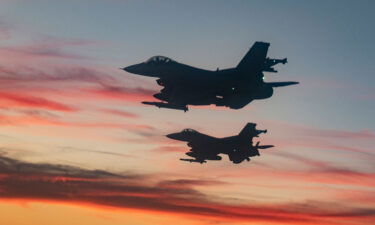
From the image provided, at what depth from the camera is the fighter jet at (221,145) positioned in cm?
9025

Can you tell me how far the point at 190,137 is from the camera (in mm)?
96750

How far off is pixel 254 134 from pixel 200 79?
1216 inches

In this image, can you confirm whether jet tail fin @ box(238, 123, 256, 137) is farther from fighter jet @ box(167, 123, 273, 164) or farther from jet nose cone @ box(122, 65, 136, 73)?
jet nose cone @ box(122, 65, 136, 73)

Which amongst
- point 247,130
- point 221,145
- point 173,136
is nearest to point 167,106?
point 221,145

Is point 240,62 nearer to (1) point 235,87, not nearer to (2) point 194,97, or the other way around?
(1) point 235,87

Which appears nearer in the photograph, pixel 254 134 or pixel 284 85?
pixel 284 85

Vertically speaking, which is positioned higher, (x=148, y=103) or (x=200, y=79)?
(x=200, y=79)

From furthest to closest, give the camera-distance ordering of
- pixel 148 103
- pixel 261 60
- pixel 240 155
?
pixel 240 155, pixel 261 60, pixel 148 103

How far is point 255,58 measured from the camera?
6800 cm

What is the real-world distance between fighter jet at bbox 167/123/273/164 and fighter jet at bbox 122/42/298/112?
70.2 ft

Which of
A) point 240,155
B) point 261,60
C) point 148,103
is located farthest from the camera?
point 240,155

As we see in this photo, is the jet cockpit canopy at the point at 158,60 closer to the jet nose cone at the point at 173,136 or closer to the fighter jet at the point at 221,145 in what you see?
the fighter jet at the point at 221,145

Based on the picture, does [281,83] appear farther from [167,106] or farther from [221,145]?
[221,145]

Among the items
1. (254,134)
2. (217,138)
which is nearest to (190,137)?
(217,138)
